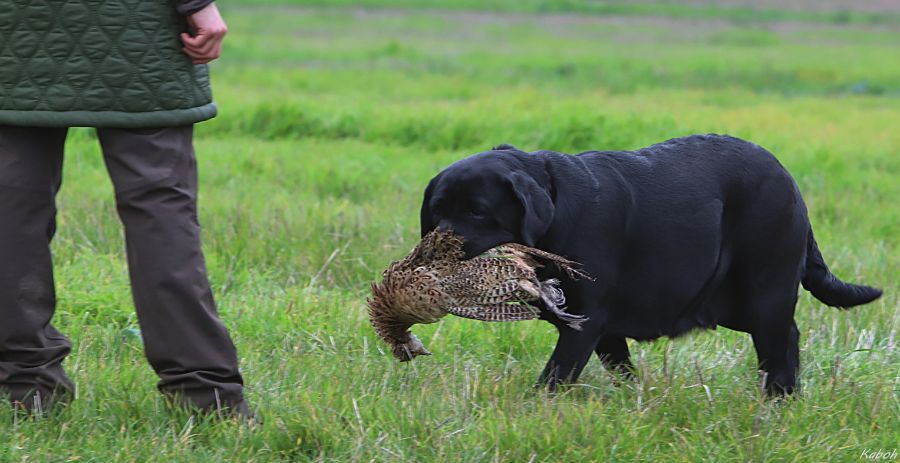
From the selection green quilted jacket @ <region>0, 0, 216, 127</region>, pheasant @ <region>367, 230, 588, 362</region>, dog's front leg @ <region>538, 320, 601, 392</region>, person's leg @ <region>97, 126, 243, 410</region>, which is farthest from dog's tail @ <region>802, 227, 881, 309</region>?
green quilted jacket @ <region>0, 0, 216, 127</region>

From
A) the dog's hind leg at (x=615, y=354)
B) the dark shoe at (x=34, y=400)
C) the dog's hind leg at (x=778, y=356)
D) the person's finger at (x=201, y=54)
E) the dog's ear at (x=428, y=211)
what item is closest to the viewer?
the person's finger at (x=201, y=54)

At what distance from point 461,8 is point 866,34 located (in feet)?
32.6

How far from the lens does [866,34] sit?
2361cm

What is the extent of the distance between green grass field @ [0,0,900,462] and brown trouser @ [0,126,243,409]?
0.47 feet

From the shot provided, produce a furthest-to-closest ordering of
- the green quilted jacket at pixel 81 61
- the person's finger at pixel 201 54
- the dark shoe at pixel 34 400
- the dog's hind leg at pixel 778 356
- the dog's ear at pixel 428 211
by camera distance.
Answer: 1. the dog's hind leg at pixel 778 356
2. the dog's ear at pixel 428 211
3. the dark shoe at pixel 34 400
4. the person's finger at pixel 201 54
5. the green quilted jacket at pixel 81 61

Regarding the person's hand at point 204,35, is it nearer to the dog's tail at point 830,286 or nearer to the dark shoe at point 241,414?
the dark shoe at point 241,414

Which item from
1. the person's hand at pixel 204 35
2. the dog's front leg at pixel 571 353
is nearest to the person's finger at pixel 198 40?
A: the person's hand at pixel 204 35

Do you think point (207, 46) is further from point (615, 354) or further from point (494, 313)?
point (615, 354)

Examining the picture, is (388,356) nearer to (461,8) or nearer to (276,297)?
(276,297)

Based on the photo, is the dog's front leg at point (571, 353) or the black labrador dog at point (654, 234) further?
the dog's front leg at point (571, 353)

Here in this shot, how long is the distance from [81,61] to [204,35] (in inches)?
12.7

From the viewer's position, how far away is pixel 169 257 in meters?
3.05

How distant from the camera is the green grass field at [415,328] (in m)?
3.10

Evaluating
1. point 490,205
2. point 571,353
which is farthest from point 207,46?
point 571,353
